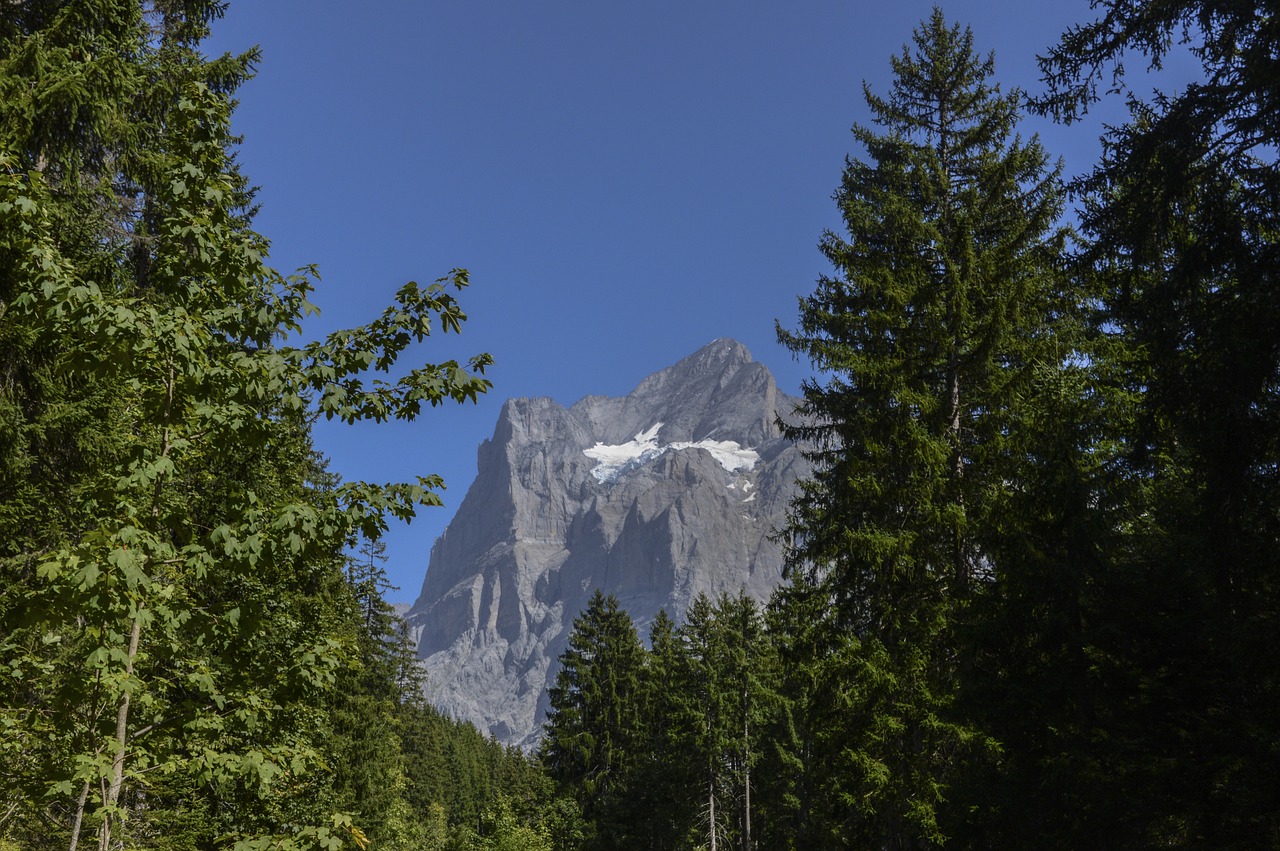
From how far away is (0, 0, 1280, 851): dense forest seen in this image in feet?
17.5

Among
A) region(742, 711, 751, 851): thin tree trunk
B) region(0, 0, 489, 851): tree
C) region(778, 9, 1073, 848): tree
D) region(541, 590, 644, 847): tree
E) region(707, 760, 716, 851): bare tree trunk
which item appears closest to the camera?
region(0, 0, 489, 851): tree

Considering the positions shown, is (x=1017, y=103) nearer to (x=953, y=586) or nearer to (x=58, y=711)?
(x=953, y=586)

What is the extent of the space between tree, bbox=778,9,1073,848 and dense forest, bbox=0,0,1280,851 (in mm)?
69

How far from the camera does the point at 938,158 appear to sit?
1540 centimetres

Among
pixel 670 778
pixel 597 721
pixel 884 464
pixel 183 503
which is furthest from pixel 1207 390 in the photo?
pixel 597 721

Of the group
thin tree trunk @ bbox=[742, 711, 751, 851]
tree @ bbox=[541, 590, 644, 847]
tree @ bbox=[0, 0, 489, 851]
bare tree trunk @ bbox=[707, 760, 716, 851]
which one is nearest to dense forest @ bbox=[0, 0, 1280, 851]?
tree @ bbox=[0, 0, 489, 851]

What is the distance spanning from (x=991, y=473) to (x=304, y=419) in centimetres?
1057

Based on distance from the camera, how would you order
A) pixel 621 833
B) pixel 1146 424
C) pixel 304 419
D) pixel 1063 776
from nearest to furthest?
1. pixel 304 419
2. pixel 1146 424
3. pixel 1063 776
4. pixel 621 833

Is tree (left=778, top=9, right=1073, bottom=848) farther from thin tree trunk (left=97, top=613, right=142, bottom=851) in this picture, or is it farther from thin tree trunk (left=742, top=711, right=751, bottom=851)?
thin tree trunk (left=742, top=711, right=751, bottom=851)

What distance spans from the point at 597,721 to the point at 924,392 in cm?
3167

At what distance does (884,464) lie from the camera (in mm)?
13336

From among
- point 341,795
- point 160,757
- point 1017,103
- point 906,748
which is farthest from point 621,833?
point 160,757

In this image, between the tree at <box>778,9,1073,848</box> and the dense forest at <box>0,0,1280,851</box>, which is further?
the tree at <box>778,9,1073,848</box>

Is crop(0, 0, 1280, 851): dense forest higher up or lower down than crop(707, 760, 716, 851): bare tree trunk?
higher up
